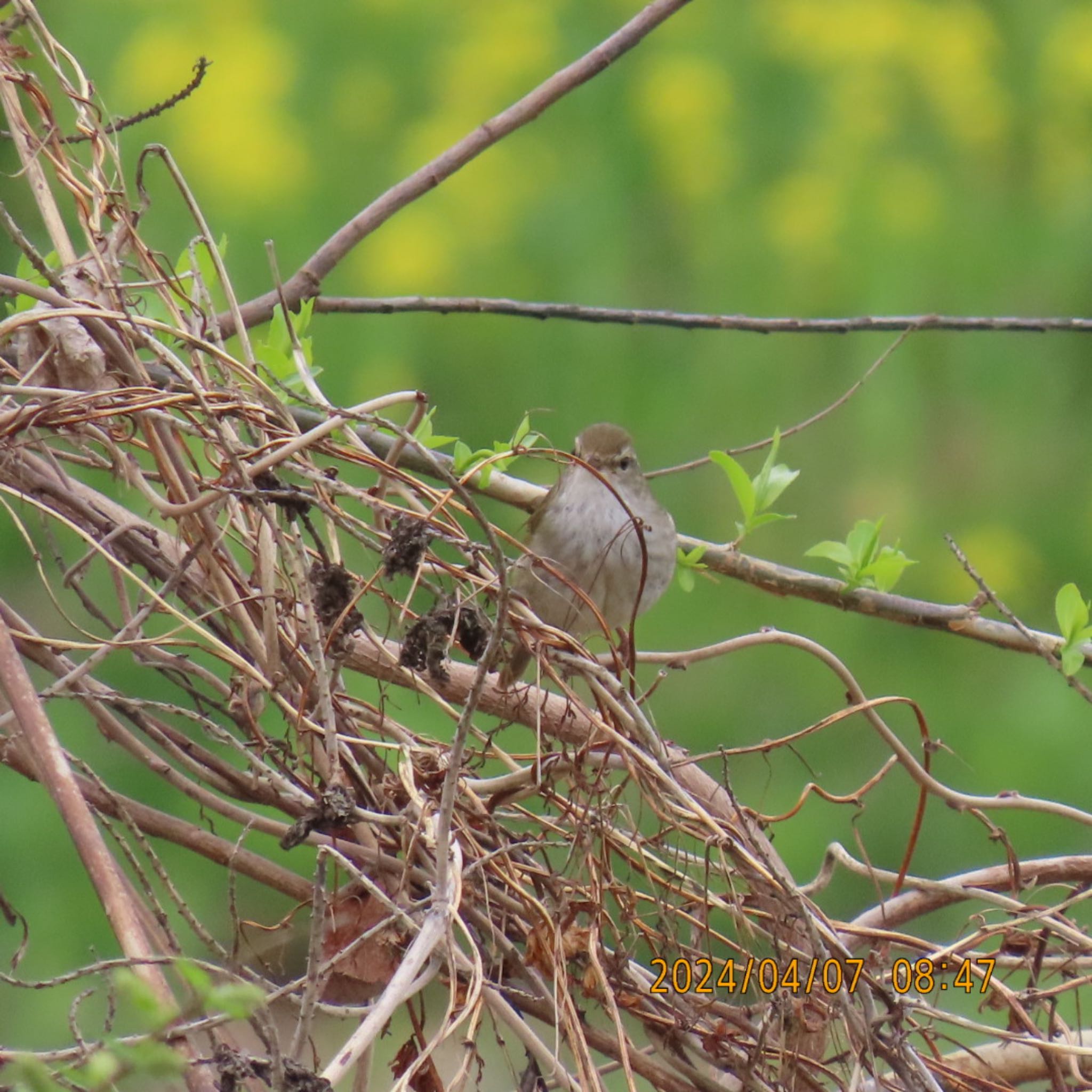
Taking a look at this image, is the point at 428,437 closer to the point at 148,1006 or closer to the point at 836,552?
the point at 836,552

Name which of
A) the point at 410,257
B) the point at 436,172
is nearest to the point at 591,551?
the point at 436,172

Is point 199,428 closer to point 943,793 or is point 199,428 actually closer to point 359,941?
point 359,941

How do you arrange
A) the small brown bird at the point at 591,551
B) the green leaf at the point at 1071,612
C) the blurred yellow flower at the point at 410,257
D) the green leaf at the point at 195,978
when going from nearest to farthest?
the green leaf at the point at 195,978 → the green leaf at the point at 1071,612 → the small brown bird at the point at 591,551 → the blurred yellow flower at the point at 410,257

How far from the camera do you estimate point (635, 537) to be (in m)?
2.67

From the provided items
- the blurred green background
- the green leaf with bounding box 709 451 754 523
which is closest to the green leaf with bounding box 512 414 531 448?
the green leaf with bounding box 709 451 754 523

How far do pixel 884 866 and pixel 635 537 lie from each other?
1871 millimetres

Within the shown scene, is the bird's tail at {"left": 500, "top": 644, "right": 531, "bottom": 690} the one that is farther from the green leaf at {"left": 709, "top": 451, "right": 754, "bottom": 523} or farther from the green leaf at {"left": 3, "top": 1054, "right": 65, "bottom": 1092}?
the green leaf at {"left": 3, "top": 1054, "right": 65, "bottom": 1092}

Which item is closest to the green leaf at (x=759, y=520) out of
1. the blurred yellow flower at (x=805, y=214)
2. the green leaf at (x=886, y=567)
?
the green leaf at (x=886, y=567)

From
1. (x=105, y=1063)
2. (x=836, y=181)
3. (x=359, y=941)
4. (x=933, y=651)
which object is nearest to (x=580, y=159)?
(x=836, y=181)

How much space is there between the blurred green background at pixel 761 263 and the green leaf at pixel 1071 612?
1.65 m

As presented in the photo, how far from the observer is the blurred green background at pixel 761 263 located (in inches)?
146

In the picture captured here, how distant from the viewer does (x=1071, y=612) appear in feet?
6.66
